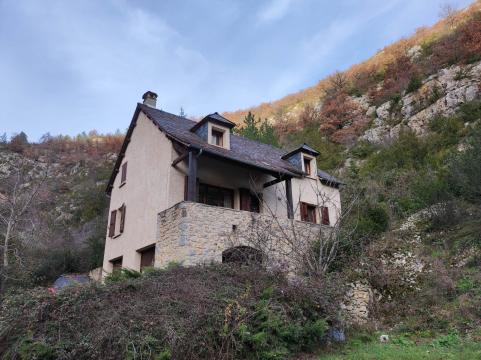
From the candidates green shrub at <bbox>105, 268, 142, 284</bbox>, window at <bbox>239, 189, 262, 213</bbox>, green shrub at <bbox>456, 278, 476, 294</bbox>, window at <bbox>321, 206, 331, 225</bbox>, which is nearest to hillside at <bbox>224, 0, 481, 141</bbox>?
window at <bbox>321, 206, 331, 225</bbox>

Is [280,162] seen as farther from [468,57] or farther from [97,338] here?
[468,57]

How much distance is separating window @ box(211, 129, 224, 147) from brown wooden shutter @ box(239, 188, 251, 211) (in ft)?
7.20

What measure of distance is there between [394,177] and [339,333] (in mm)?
15788

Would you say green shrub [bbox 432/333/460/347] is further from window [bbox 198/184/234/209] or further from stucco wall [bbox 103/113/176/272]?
window [bbox 198/184/234/209]

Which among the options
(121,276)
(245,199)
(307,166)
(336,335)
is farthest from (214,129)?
(336,335)

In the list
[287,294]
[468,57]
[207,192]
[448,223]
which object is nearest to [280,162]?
[207,192]

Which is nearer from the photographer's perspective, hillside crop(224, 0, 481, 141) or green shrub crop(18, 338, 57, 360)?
green shrub crop(18, 338, 57, 360)

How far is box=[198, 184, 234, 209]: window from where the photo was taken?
51.2 ft

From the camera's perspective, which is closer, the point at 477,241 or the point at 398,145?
the point at 477,241

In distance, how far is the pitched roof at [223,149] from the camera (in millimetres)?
14352

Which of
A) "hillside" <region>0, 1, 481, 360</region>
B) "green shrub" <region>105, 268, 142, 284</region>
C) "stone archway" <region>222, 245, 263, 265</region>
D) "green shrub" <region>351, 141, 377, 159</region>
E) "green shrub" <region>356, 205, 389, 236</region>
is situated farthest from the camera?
"green shrub" <region>351, 141, 377, 159</region>

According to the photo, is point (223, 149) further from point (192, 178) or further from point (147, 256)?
point (147, 256)

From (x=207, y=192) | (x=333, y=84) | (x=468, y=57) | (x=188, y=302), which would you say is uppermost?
(x=333, y=84)

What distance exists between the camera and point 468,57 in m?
28.2
